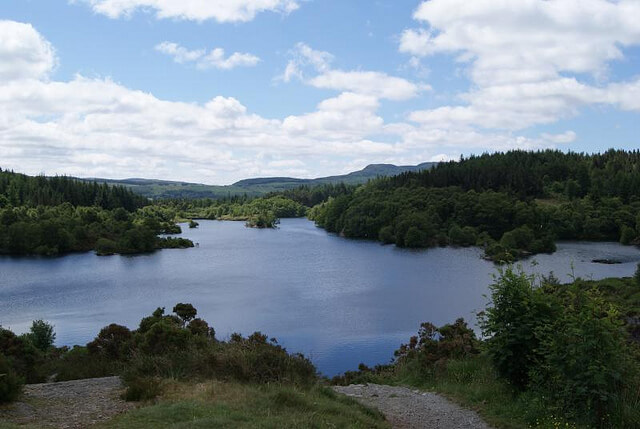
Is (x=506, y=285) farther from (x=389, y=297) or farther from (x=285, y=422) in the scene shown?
(x=389, y=297)

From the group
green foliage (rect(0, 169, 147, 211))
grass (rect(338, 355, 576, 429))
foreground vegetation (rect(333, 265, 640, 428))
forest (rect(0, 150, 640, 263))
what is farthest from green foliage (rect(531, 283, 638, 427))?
green foliage (rect(0, 169, 147, 211))

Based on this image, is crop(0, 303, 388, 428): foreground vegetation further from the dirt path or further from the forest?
the forest

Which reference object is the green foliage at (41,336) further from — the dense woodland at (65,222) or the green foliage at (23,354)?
the dense woodland at (65,222)

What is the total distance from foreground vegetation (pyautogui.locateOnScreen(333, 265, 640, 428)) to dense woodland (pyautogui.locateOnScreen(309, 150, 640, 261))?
74970 mm

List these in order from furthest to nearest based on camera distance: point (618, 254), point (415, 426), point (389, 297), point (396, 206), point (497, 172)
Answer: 1. point (497, 172)
2. point (396, 206)
3. point (618, 254)
4. point (389, 297)
5. point (415, 426)

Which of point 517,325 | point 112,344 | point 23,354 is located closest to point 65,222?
point 23,354

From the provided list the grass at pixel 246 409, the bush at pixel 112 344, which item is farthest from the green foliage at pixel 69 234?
the grass at pixel 246 409

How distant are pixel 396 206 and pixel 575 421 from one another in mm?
117429

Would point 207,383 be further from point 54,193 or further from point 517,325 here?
point 54,193

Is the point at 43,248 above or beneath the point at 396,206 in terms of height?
beneath

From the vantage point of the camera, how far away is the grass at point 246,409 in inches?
362

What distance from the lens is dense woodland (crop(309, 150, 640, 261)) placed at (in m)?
111

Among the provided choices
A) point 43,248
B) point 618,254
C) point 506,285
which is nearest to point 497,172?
point 618,254

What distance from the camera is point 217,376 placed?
539 inches
